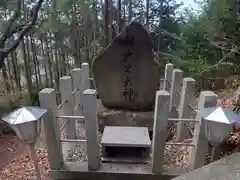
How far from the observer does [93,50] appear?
15.6ft

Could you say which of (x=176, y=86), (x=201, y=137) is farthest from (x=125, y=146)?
(x=176, y=86)

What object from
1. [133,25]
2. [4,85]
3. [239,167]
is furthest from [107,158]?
[4,85]

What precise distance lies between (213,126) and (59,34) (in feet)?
11.8

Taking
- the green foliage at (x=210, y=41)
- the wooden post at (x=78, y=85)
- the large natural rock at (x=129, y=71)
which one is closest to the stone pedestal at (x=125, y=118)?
the large natural rock at (x=129, y=71)

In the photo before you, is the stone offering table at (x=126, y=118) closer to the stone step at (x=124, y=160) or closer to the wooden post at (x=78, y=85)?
the wooden post at (x=78, y=85)

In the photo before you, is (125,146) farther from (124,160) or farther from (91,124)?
(91,124)

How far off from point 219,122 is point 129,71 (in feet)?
5.10

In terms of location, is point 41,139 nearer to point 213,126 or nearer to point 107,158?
point 107,158

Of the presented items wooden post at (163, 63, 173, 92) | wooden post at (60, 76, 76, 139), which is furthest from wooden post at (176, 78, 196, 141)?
wooden post at (60, 76, 76, 139)

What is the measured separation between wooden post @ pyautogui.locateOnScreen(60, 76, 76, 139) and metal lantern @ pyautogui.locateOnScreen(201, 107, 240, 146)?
151 cm

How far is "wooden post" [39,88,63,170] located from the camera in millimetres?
1977

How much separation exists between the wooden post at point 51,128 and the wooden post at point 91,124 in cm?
26

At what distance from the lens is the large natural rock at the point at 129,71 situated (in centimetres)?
290

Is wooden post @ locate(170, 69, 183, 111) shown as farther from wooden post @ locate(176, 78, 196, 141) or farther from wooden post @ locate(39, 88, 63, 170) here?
wooden post @ locate(39, 88, 63, 170)
